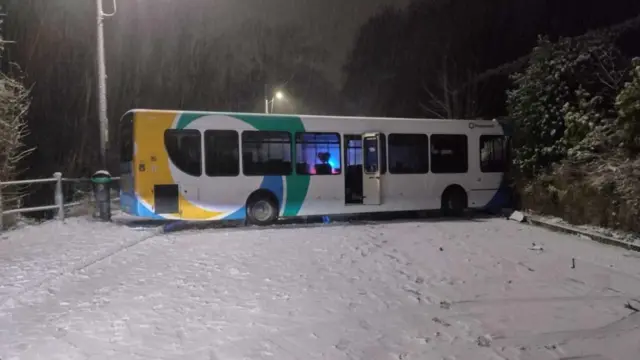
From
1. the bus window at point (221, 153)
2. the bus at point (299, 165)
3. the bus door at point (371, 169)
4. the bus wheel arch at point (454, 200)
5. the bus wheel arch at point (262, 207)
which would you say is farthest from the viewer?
the bus wheel arch at point (454, 200)

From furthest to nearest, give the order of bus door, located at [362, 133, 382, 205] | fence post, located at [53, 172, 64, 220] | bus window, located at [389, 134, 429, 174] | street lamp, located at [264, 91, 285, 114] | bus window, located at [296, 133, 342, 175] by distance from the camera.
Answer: street lamp, located at [264, 91, 285, 114], bus window, located at [389, 134, 429, 174], bus door, located at [362, 133, 382, 205], bus window, located at [296, 133, 342, 175], fence post, located at [53, 172, 64, 220]

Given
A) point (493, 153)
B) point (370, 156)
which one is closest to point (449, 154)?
point (493, 153)

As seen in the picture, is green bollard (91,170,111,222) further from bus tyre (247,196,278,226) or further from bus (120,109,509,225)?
bus tyre (247,196,278,226)

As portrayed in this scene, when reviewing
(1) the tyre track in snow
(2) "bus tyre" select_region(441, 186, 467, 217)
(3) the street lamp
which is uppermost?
(3) the street lamp

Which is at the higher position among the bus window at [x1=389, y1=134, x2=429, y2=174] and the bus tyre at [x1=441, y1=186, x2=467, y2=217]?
the bus window at [x1=389, y1=134, x2=429, y2=174]

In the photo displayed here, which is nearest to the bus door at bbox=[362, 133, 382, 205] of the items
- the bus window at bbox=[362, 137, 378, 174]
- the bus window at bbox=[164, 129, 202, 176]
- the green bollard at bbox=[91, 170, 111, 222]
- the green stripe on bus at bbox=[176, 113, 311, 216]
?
the bus window at bbox=[362, 137, 378, 174]

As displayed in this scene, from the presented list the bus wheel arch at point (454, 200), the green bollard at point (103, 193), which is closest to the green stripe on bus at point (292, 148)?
the green bollard at point (103, 193)

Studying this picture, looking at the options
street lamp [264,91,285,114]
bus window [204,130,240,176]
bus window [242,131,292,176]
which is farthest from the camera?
street lamp [264,91,285,114]

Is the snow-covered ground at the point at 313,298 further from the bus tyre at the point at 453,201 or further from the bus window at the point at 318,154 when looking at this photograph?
the bus tyre at the point at 453,201

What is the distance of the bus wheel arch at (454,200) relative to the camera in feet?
50.8

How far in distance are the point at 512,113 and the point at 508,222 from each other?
342 cm

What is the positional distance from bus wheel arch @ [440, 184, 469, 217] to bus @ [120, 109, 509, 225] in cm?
3

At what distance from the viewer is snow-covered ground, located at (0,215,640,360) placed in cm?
512

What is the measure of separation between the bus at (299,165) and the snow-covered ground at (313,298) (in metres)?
1.83
